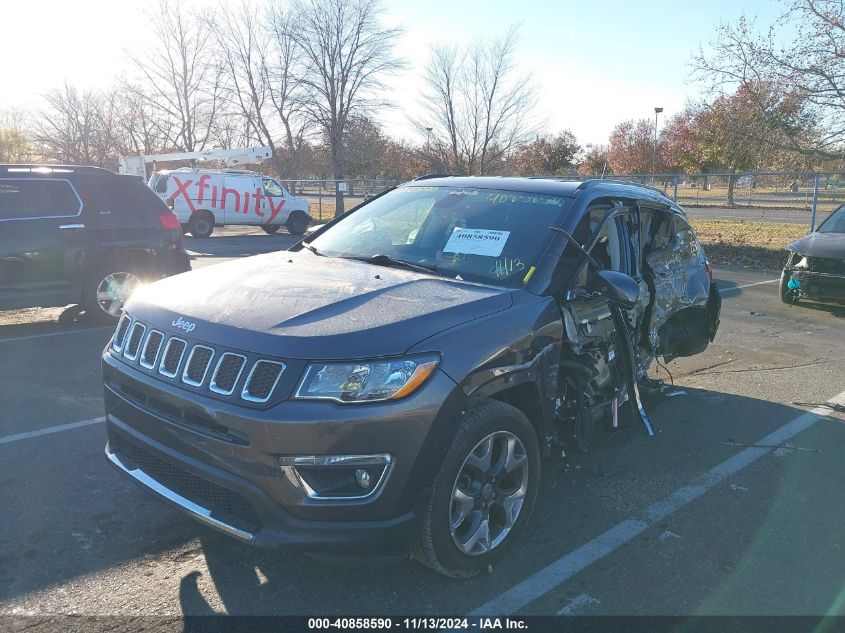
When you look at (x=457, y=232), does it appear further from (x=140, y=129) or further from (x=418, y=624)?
(x=140, y=129)

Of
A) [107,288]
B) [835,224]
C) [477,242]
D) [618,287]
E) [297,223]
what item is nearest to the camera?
[618,287]

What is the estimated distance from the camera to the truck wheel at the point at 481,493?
2771mm

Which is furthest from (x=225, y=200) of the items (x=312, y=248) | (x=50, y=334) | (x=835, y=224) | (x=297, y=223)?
(x=312, y=248)

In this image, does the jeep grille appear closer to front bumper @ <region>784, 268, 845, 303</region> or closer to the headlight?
the headlight

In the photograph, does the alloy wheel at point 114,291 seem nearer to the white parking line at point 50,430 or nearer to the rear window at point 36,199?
the rear window at point 36,199

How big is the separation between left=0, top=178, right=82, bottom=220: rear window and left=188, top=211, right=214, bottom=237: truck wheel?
45.6 feet

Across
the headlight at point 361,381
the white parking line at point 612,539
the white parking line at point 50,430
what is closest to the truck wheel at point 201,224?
the white parking line at point 50,430

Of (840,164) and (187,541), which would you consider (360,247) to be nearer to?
(187,541)

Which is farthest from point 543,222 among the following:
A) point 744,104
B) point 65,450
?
point 744,104

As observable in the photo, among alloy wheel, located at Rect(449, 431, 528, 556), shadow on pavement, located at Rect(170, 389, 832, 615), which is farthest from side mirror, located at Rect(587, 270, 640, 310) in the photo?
shadow on pavement, located at Rect(170, 389, 832, 615)

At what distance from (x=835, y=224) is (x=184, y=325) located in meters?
11.0

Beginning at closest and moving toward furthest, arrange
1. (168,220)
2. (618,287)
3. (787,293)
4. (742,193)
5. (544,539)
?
1. (544,539)
2. (618,287)
3. (168,220)
4. (787,293)
5. (742,193)

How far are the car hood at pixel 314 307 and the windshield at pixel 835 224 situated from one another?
31.0 ft

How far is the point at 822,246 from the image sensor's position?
31.8ft
